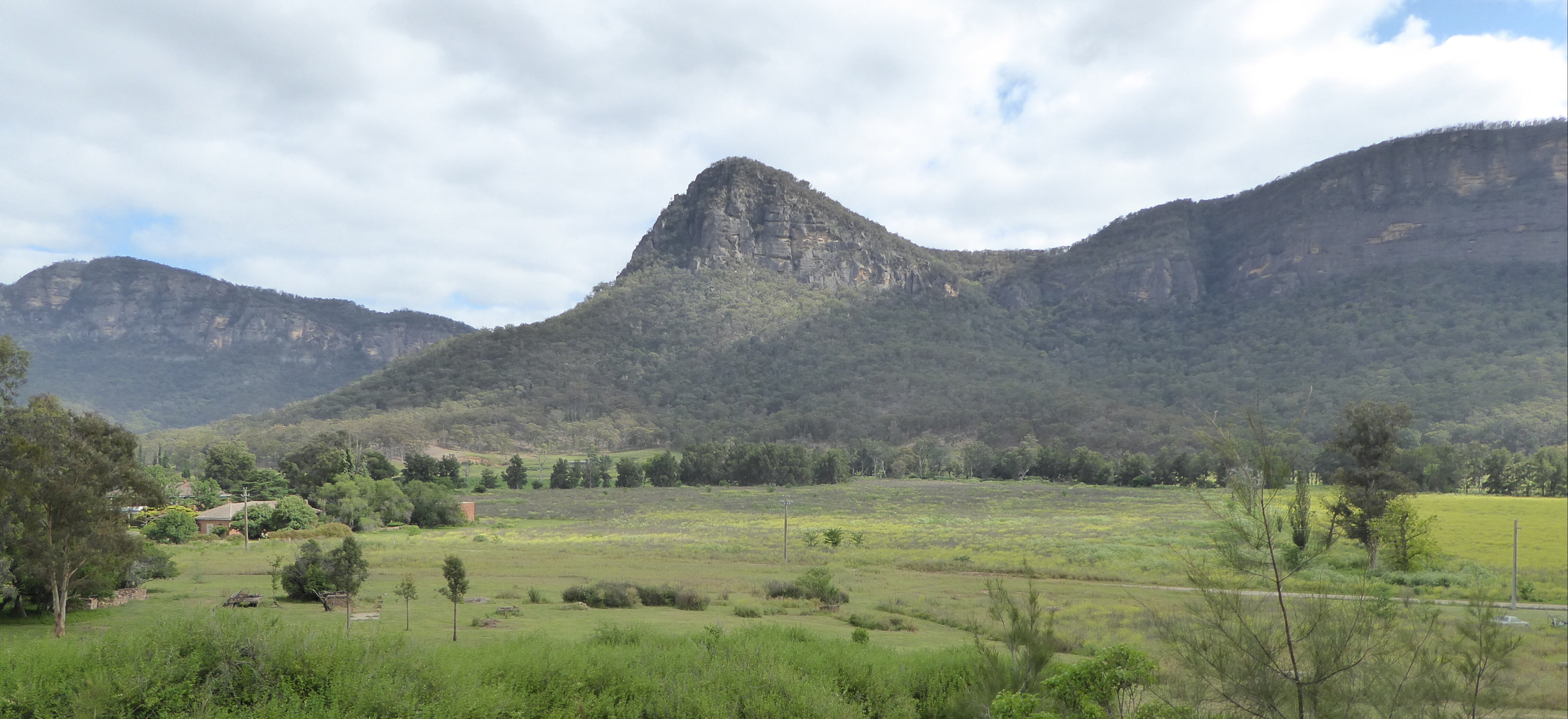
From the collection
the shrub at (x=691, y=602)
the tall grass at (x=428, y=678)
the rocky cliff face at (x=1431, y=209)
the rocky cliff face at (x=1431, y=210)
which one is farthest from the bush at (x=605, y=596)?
the rocky cliff face at (x=1431, y=209)

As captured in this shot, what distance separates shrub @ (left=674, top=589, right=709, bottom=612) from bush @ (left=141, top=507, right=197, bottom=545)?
130 ft

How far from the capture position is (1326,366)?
137125 mm

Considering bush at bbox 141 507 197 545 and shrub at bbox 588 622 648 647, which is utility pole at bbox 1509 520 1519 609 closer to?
shrub at bbox 588 622 648 647

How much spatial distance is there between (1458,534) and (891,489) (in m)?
52.7

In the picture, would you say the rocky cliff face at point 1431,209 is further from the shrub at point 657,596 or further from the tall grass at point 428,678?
the tall grass at point 428,678

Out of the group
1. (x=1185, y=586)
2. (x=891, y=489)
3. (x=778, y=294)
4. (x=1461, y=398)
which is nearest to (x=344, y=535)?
(x=1185, y=586)

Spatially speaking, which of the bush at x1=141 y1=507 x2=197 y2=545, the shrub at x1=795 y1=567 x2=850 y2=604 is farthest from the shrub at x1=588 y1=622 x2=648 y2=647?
the bush at x1=141 y1=507 x2=197 y2=545

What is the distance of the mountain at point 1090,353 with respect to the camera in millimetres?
120500

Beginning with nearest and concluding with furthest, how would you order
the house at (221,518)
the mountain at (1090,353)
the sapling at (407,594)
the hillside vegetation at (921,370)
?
1. the sapling at (407,594)
2. the house at (221,518)
3. the hillside vegetation at (921,370)
4. the mountain at (1090,353)

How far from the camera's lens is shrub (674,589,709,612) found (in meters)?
25.0

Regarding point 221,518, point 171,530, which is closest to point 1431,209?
point 221,518

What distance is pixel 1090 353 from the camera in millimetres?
185125

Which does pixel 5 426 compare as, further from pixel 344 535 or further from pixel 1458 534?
pixel 1458 534

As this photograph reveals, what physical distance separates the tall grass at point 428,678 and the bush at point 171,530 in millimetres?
44080
